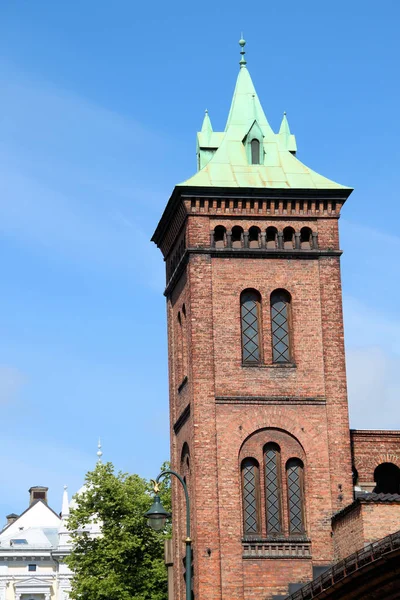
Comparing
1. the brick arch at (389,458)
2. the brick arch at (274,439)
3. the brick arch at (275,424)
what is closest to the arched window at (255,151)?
the brick arch at (275,424)

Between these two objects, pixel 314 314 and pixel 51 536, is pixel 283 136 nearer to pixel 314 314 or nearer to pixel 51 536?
pixel 314 314

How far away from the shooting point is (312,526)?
148 ft

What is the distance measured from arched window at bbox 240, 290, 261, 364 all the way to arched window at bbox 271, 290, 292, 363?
548mm

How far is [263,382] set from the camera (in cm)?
4628

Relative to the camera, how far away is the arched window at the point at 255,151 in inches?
1929

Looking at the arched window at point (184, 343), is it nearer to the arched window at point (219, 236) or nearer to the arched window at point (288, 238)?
the arched window at point (219, 236)

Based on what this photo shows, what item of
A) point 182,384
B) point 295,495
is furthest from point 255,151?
point 295,495

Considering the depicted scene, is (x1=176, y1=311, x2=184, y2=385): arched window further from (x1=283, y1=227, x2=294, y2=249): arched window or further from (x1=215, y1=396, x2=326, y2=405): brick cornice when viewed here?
(x1=283, y1=227, x2=294, y2=249): arched window

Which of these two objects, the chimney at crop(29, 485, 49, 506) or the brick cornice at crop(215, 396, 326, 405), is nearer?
the brick cornice at crop(215, 396, 326, 405)

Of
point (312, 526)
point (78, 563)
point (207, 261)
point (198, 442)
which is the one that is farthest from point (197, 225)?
point (78, 563)

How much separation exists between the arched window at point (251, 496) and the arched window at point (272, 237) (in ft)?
24.5

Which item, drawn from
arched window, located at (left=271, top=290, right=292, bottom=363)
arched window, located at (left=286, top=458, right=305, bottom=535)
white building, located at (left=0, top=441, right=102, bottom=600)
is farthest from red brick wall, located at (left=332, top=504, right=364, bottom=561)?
white building, located at (left=0, top=441, right=102, bottom=600)

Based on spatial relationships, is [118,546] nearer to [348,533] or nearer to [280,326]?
[280,326]

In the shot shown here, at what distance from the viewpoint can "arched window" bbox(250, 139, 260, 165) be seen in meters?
49.0
